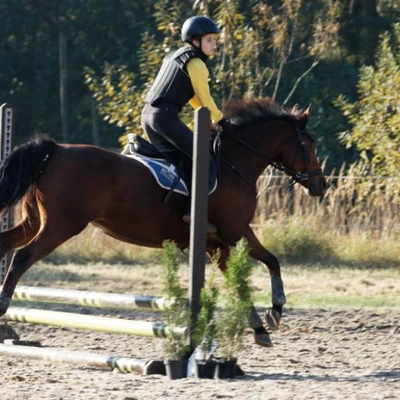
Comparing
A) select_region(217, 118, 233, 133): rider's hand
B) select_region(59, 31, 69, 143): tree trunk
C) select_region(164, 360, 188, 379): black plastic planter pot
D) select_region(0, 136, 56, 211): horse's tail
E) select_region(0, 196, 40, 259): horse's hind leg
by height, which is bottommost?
select_region(164, 360, 188, 379): black plastic planter pot

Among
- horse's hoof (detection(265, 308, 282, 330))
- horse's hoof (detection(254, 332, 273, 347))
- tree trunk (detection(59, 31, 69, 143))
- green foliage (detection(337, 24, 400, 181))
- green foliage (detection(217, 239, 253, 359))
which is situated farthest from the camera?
tree trunk (detection(59, 31, 69, 143))

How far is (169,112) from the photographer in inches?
339

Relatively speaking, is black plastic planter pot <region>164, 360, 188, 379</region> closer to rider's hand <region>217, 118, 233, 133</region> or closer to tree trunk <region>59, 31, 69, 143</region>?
rider's hand <region>217, 118, 233, 133</region>

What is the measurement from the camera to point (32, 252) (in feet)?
26.0

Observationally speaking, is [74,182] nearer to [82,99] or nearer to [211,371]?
[211,371]

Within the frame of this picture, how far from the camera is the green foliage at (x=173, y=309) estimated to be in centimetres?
728

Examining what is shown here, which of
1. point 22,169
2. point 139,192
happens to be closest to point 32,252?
point 22,169

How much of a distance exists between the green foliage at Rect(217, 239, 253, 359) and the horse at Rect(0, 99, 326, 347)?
25 cm

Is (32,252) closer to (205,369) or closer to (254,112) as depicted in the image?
(205,369)

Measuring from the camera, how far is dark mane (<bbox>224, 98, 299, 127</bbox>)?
30.9 ft

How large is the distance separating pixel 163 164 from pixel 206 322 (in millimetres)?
1767

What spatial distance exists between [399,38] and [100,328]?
1113 centimetres

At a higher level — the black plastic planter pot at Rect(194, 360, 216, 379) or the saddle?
the saddle

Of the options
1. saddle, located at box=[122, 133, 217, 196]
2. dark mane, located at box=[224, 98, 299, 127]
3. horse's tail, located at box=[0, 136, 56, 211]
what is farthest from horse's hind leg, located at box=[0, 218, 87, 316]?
dark mane, located at box=[224, 98, 299, 127]
